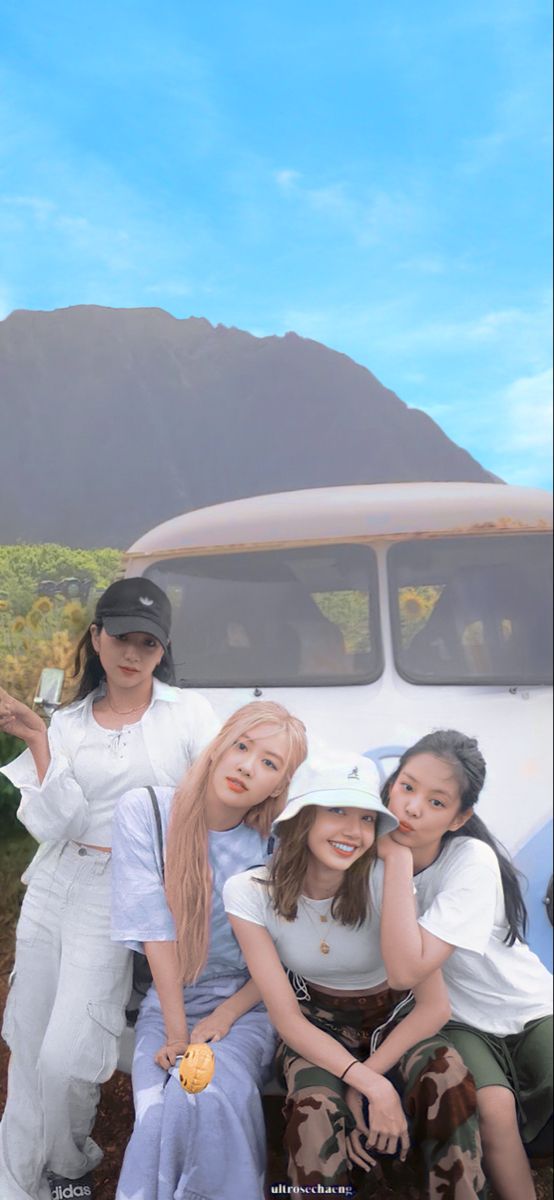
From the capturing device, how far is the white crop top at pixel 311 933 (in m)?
1.78

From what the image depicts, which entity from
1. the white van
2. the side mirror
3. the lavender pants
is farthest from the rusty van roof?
the lavender pants

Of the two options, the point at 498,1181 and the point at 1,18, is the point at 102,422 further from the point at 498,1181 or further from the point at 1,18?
the point at 498,1181

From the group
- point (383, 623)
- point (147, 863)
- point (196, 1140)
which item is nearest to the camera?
point (196, 1140)

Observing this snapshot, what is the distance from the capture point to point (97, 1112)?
180 centimetres

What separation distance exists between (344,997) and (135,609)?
841 mm

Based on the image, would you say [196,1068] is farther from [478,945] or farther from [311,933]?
[478,945]

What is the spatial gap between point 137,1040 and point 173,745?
56 centimetres

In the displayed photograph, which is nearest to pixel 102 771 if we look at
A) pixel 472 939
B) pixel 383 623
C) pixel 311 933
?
pixel 311 933

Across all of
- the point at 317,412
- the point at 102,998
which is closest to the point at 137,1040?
the point at 102,998

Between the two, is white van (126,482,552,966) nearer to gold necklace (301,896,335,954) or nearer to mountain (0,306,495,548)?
mountain (0,306,495,548)

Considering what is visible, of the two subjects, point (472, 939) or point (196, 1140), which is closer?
point (196, 1140)

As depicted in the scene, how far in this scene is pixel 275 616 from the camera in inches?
73.0

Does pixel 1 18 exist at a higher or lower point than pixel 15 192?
higher

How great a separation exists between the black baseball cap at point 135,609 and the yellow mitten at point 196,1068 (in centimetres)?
74
